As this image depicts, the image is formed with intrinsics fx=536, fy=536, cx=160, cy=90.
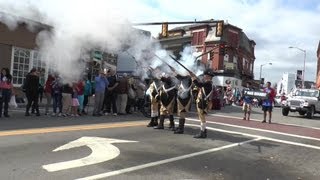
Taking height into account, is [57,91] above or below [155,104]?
above

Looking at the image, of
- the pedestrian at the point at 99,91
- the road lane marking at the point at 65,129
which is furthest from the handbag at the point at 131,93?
the road lane marking at the point at 65,129

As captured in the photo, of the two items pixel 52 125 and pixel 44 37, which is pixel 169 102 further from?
pixel 44 37

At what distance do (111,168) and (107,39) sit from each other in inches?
307

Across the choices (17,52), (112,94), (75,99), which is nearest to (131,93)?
(112,94)

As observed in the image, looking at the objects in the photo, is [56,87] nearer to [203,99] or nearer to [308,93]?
[203,99]

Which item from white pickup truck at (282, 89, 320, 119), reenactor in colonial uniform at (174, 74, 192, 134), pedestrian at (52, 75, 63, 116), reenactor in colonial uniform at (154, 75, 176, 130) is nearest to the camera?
reenactor in colonial uniform at (174, 74, 192, 134)

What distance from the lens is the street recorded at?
9.26 metres

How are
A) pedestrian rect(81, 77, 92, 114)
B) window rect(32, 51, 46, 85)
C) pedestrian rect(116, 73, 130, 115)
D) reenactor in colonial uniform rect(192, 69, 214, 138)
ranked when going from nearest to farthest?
reenactor in colonial uniform rect(192, 69, 214, 138)
pedestrian rect(81, 77, 92, 114)
pedestrian rect(116, 73, 130, 115)
window rect(32, 51, 46, 85)

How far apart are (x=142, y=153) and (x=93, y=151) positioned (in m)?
1.05

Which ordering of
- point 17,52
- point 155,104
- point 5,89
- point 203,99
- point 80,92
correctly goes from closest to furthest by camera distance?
1. point 203,99
2. point 155,104
3. point 5,89
4. point 80,92
5. point 17,52

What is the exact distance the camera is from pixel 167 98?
16.0 metres

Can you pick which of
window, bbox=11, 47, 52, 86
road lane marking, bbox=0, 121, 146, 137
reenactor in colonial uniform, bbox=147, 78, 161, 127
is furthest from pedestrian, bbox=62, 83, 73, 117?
window, bbox=11, 47, 52, 86

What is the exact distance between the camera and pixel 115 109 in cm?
2162

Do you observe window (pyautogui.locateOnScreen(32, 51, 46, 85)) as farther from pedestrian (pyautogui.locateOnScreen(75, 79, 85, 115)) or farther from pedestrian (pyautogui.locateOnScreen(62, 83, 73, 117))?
pedestrian (pyautogui.locateOnScreen(62, 83, 73, 117))
